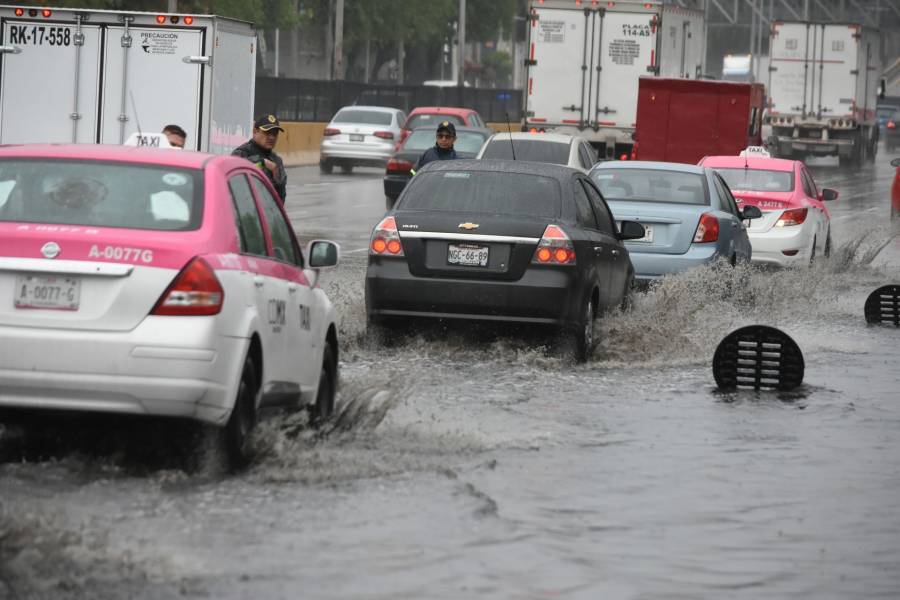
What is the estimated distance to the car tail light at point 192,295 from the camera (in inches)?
311

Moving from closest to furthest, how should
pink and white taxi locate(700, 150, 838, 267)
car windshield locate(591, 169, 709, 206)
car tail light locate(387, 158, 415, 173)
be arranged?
1. car windshield locate(591, 169, 709, 206)
2. pink and white taxi locate(700, 150, 838, 267)
3. car tail light locate(387, 158, 415, 173)

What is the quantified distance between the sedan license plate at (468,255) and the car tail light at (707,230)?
485cm

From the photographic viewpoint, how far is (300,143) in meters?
52.3

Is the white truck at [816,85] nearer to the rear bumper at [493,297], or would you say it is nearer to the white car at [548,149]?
the white car at [548,149]

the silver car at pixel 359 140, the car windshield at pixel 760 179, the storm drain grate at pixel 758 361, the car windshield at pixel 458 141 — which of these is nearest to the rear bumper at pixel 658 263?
the storm drain grate at pixel 758 361

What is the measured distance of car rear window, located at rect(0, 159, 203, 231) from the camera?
27.1 feet

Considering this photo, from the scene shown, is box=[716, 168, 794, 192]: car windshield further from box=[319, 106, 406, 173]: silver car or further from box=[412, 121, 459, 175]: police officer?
box=[319, 106, 406, 173]: silver car

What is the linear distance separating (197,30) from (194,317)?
1332cm

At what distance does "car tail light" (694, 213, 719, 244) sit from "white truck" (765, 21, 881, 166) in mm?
40785

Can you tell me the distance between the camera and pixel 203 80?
68.2 feet

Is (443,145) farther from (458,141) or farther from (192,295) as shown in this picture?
(458,141)

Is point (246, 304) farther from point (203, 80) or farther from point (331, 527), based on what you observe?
point (203, 80)

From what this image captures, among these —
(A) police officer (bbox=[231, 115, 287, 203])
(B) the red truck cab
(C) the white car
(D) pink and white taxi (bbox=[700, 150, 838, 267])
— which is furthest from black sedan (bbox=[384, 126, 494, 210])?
(A) police officer (bbox=[231, 115, 287, 203])

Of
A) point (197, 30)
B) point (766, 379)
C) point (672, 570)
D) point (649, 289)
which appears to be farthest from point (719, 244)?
point (672, 570)
